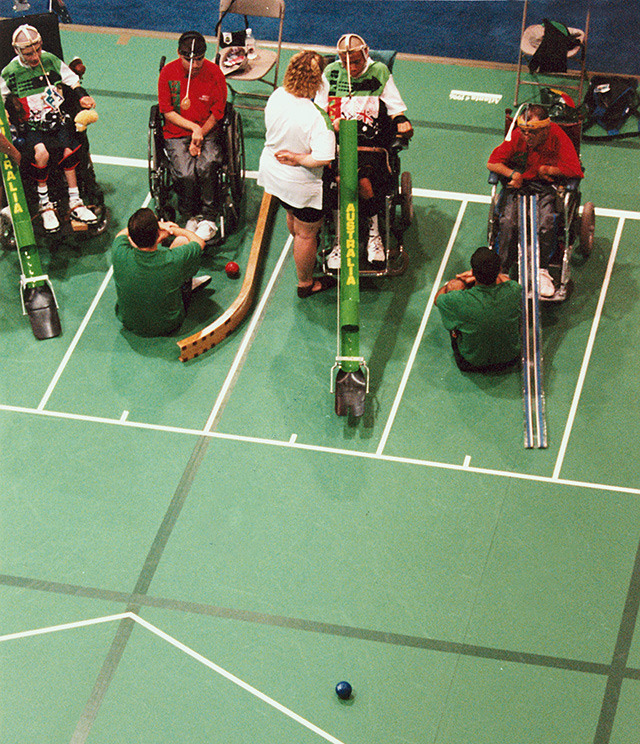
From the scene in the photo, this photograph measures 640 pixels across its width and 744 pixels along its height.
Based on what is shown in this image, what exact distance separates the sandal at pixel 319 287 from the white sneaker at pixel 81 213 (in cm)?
176

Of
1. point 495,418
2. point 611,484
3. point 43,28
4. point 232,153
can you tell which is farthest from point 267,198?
point 611,484

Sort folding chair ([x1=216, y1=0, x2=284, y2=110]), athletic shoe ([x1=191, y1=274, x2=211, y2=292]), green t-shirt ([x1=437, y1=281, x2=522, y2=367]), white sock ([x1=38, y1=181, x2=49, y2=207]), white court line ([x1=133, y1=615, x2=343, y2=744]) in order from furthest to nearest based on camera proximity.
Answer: folding chair ([x1=216, y1=0, x2=284, y2=110]) < white sock ([x1=38, y1=181, x2=49, y2=207]) < athletic shoe ([x1=191, y1=274, x2=211, y2=292]) < green t-shirt ([x1=437, y1=281, x2=522, y2=367]) < white court line ([x1=133, y1=615, x2=343, y2=744])

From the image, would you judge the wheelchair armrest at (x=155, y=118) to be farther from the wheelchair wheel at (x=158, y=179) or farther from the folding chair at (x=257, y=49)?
the folding chair at (x=257, y=49)

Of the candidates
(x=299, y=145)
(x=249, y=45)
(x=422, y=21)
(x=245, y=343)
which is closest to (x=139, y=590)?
(x=245, y=343)

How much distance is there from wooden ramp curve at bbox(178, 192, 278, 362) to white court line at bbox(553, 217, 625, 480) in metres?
2.45

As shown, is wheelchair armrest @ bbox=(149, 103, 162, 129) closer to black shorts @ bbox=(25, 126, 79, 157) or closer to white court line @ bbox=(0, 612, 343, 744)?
black shorts @ bbox=(25, 126, 79, 157)

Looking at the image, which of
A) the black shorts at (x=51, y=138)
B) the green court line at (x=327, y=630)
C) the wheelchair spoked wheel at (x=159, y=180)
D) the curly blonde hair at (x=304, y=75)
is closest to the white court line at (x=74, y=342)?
the wheelchair spoked wheel at (x=159, y=180)

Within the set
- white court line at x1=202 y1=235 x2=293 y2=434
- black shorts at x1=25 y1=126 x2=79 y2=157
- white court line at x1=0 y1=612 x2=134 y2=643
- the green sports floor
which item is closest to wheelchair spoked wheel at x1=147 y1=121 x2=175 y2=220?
the green sports floor

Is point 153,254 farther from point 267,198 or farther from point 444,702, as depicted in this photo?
point 444,702

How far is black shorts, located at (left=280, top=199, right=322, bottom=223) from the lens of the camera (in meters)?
7.14

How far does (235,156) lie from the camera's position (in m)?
7.91

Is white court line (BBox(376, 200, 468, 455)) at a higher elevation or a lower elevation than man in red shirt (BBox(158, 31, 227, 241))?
lower

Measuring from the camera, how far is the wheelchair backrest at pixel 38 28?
795cm

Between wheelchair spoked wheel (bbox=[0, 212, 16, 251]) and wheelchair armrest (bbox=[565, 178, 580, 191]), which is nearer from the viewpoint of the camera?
wheelchair armrest (bbox=[565, 178, 580, 191])
